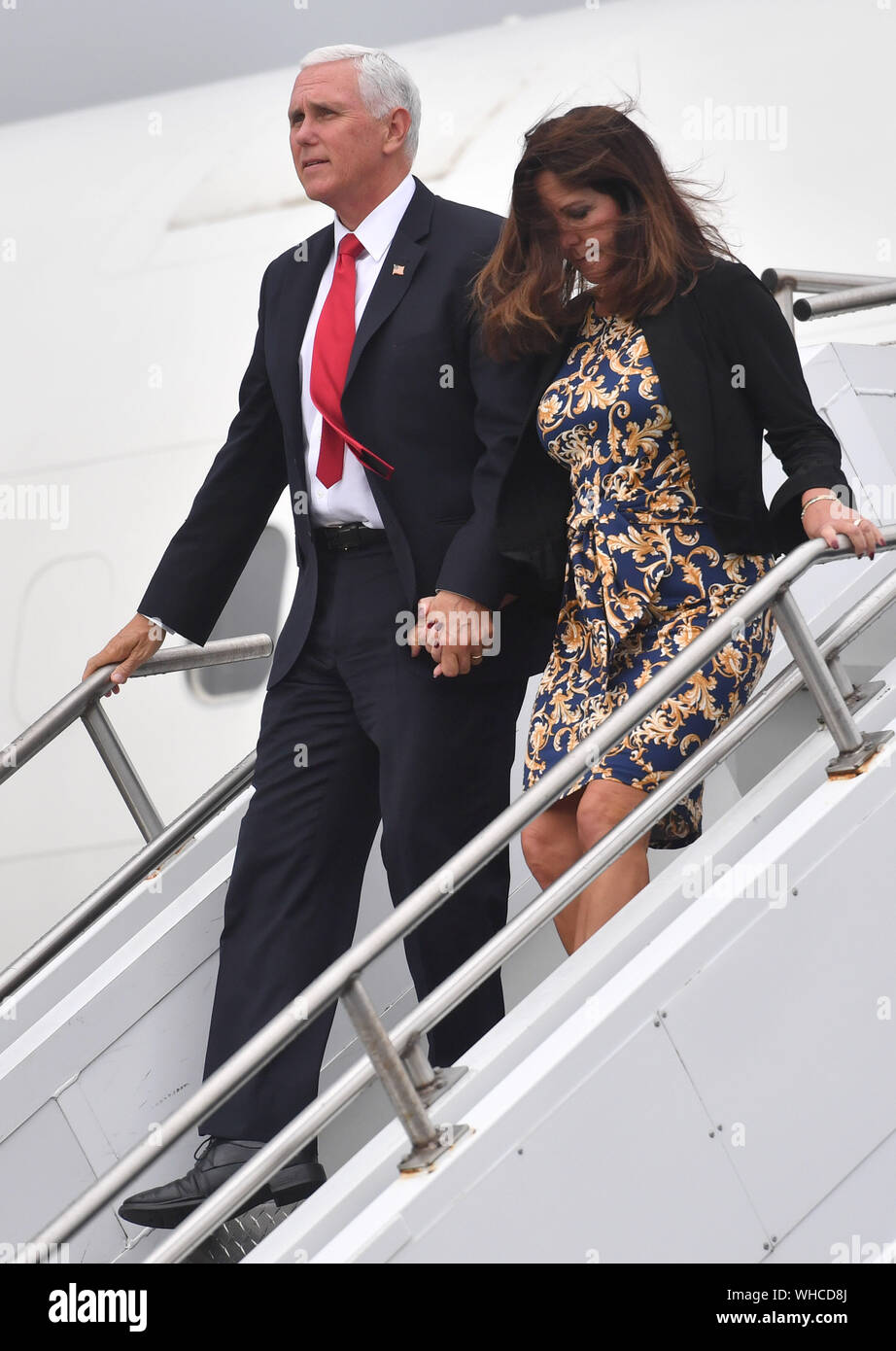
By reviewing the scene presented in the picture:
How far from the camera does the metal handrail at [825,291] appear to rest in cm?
398

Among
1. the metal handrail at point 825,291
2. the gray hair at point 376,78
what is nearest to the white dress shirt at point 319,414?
the gray hair at point 376,78

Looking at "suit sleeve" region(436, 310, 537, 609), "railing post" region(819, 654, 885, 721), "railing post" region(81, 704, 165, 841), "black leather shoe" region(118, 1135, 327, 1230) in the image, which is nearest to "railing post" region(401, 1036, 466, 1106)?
"black leather shoe" region(118, 1135, 327, 1230)

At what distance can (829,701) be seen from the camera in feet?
7.80

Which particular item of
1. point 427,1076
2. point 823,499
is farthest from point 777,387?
point 427,1076

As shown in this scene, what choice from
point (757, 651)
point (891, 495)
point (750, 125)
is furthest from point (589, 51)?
point (757, 651)

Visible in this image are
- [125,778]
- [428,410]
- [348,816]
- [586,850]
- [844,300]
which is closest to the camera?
[586,850]

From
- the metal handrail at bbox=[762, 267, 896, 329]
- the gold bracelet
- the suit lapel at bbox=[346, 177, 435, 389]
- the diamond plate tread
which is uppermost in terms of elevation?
the metal handrail at bbox=[762, 267, 896, 329]

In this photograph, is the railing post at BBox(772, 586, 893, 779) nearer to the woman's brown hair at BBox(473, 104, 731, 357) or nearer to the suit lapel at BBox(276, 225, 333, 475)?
the woman's brown hair at BBox(473, 104, 731, 357)

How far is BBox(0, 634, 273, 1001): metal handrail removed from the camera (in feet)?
9.72

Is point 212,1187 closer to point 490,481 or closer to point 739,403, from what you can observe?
point 490,481

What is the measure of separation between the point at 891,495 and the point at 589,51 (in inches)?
131

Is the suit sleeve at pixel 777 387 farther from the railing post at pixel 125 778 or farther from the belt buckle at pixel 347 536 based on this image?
the railing post at pixel 125 778

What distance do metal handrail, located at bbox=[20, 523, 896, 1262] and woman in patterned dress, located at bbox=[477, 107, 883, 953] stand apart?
0.11m

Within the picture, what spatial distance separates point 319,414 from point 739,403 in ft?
2.55
